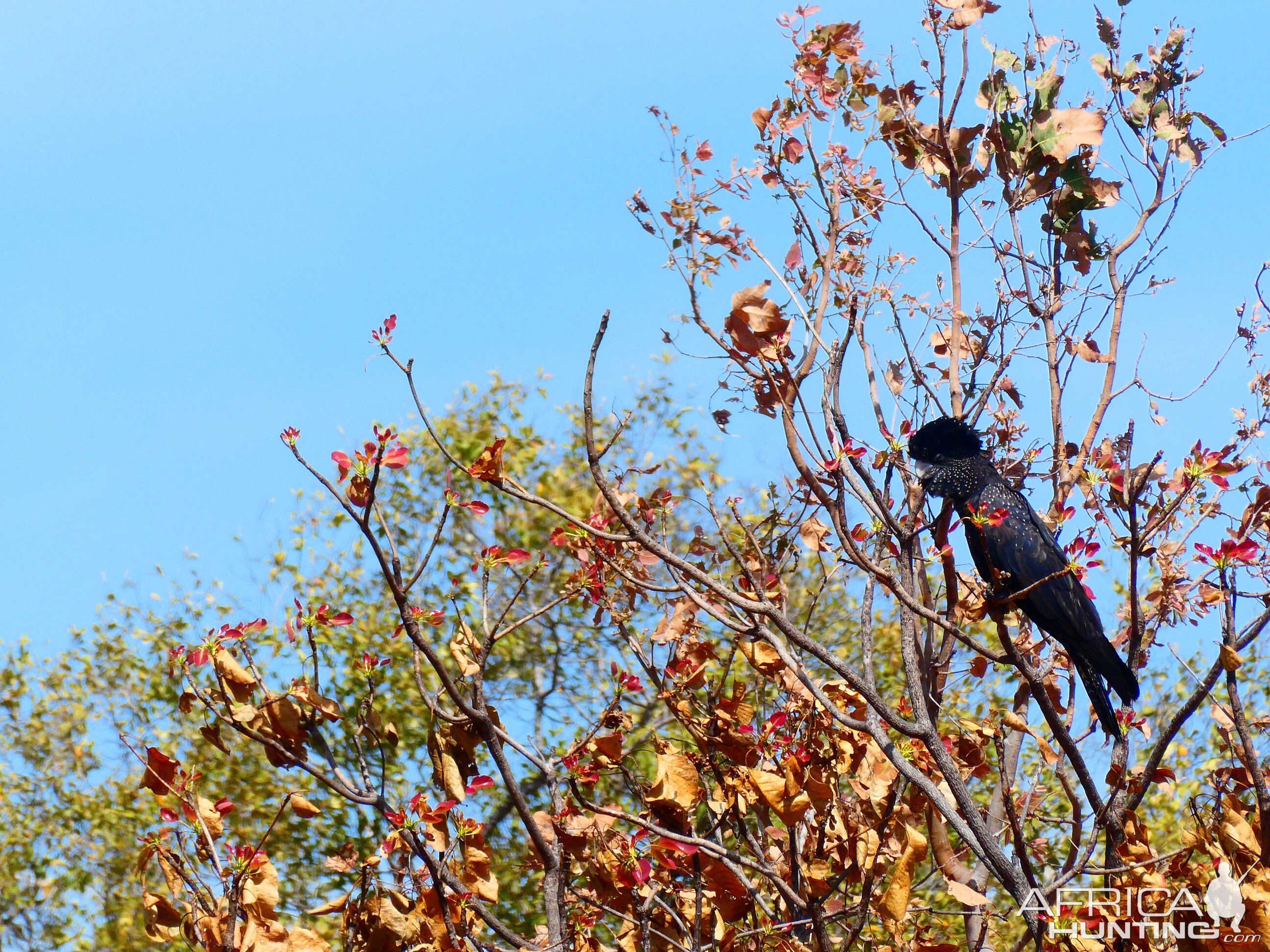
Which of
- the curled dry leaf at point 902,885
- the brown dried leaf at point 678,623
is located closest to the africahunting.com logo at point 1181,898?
the curled dry leaf at point 902,885

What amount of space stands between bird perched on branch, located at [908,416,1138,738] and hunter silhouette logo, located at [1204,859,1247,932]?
0.70m

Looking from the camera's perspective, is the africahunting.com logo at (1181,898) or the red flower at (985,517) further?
the africahunting.com logo at (1181,898)

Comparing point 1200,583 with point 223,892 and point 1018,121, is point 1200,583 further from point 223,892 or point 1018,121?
point 223,892

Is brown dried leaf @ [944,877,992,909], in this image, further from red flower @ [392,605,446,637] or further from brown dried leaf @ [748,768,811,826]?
red flower @ [392,605,446,637]

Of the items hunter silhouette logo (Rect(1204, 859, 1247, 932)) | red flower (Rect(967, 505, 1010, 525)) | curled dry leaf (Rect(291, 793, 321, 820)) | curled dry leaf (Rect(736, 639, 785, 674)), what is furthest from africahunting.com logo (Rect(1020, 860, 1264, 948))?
curled dry leaf (Rect(291, 793, 321, 820))

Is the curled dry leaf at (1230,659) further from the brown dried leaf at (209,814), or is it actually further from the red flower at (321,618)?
the brown dried leaf at (209,814)

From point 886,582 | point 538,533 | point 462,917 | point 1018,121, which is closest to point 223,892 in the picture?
point 462,917

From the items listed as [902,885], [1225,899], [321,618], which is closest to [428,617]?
[321,618]

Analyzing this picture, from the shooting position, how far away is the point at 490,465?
142 inches

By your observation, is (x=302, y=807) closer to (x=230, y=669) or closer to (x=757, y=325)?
(x=230, y=669)

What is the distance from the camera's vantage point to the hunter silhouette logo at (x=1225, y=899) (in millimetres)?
3723

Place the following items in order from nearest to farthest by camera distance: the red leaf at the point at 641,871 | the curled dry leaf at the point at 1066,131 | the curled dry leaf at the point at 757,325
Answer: the curled dry leaf at the point at 757,325, the red leaf at the point at 641,871, the curled dry leaf at the point at 1066,131


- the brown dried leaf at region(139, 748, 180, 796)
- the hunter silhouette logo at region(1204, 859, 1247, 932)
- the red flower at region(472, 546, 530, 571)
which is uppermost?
the red flower at region(472, 546, 530, 571)

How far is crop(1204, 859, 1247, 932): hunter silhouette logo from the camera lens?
3723 millimetres
